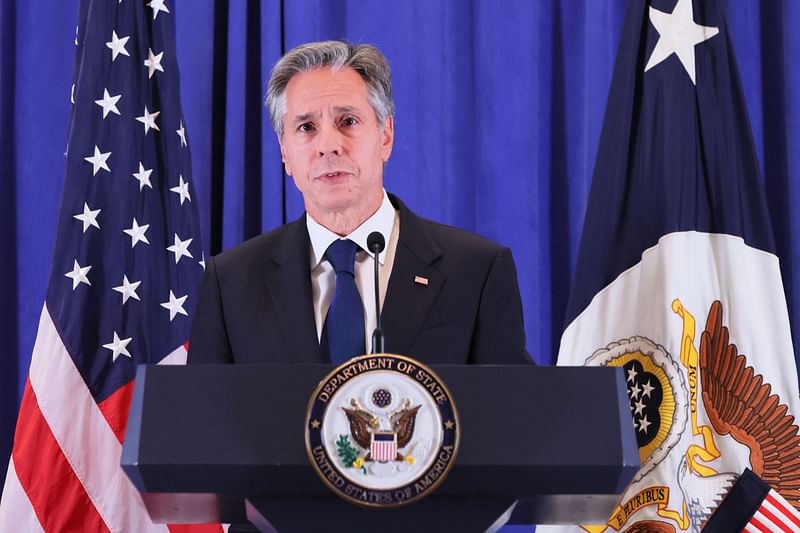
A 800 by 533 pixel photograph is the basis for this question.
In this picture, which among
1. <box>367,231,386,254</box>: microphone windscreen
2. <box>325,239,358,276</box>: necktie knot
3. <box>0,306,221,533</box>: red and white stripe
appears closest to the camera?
<box>367,231,386,254</box>: microphone windscreen

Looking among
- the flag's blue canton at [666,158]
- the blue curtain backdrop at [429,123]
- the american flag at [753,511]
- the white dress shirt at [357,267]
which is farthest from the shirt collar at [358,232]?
the blue curtain backdrop at [429,123]

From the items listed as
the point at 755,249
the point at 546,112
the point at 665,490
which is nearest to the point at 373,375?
the point at 665,490

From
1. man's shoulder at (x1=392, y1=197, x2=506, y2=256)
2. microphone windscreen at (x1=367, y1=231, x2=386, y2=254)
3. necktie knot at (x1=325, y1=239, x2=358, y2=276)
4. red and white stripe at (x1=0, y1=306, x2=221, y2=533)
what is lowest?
red and white stripe at (x1=0, y1=306, x2=221, y2=533)

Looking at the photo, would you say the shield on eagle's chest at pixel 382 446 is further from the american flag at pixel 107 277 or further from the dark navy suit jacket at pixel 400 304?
the american flag at pixel 107 277

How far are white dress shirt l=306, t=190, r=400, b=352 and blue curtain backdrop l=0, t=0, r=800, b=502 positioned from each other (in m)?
1.43

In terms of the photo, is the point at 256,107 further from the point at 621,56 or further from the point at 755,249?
the point at 755,249

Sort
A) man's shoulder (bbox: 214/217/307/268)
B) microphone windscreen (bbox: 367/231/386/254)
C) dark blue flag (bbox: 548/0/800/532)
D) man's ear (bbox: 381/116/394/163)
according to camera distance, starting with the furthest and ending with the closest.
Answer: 1. dark blue flag (bbox: 548/0/800/532)
2. man's ear (bbox: 381/116/394/163)
3. man's shoulder (bbox: 214/217/307/268)
4. microphone windscreen (bbox: 367/231/386/254)

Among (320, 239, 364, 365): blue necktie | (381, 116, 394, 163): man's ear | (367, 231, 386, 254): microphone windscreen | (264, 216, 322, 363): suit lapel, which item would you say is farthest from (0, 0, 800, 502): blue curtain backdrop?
(367, 231, 386, 254): microphone windscreen

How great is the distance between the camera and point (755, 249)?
2.95m

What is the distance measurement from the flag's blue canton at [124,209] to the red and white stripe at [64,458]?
58 mm

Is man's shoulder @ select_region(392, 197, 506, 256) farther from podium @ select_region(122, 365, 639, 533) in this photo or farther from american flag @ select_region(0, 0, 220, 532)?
american flag @ select_region(0, 0, 220, 532)

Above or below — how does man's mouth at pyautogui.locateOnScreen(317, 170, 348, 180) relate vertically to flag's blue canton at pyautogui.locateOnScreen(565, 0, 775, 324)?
below

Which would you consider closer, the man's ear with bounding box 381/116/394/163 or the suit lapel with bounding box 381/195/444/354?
the suit lapel with bounding box 381/195/444/354

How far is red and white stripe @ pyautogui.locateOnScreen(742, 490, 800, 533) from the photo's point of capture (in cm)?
266
